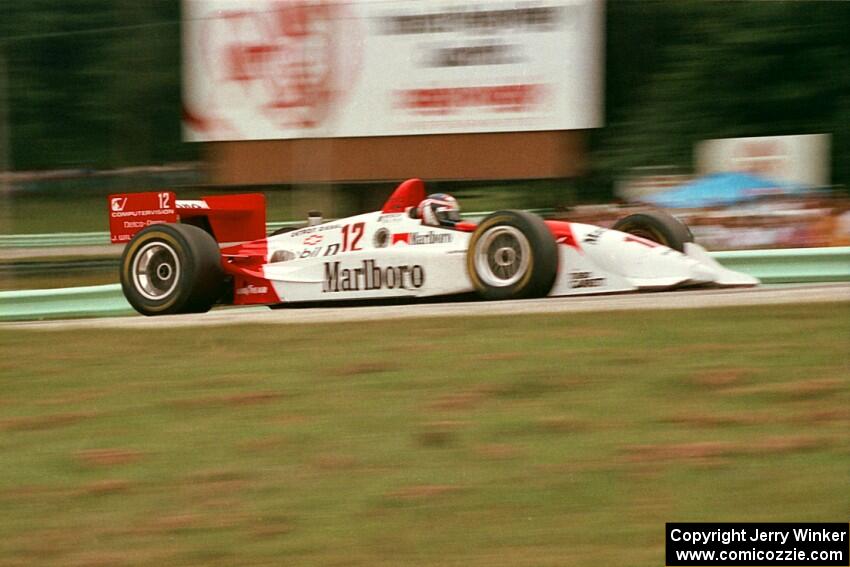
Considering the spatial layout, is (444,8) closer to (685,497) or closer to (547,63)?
(547,63)

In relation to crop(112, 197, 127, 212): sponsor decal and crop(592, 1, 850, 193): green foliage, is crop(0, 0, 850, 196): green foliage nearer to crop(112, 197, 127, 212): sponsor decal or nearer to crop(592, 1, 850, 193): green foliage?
crop(592, 1, 850, 193): green foliage

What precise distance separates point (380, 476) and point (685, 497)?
1.10 metres

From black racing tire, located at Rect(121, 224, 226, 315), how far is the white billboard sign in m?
5.57

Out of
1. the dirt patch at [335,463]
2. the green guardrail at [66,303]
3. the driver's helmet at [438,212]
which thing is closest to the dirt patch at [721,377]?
the dirt patch at [335,463]

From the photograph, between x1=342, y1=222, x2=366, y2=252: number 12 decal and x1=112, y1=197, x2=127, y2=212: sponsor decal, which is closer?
x1=342, y1=222, x2=366, y2=252: number 12 decal

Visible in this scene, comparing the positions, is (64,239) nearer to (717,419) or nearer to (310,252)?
(310,252)

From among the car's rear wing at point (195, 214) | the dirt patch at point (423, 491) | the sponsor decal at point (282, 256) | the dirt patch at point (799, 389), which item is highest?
the car's rear wing at point (195, 214)

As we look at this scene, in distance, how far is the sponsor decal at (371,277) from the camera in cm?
895

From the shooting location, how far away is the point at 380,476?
503 cm

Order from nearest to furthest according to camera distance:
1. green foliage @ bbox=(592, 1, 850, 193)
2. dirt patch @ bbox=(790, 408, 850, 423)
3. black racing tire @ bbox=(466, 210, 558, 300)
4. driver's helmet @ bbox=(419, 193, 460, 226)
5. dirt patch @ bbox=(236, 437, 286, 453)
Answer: dirt patch @ bbox=(790, 408, 850, 423) < dirt patch @ bbox=(236, 437, 286, 453) < black racing tire @ bbox=(466, 210, 558, 300) < driver's helmet @ bbox=(419, 193, 460, 226) < green foliage @ bbox=(592, 1, 850, 193)

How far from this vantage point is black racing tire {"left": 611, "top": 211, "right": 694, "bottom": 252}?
9.12m

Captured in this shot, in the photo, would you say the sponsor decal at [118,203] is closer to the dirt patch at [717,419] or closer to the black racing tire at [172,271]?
the black racing tire at [172,271]

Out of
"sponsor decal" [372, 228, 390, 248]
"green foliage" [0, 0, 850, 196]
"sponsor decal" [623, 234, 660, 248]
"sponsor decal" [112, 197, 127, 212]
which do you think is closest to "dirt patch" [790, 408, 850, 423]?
"sponsor decal" [623, 234, 660, 248]

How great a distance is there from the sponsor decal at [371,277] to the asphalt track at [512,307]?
157mm
